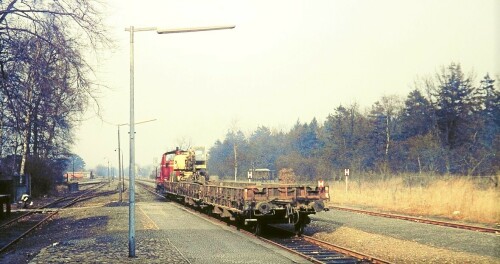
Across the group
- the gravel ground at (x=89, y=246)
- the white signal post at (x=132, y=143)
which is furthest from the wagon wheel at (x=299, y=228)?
the white signal post at (x=132, y=143)

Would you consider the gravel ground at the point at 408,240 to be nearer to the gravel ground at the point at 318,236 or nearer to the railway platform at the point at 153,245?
the gravel ground at the point at 318,236

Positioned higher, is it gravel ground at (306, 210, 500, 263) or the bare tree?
the bare tree

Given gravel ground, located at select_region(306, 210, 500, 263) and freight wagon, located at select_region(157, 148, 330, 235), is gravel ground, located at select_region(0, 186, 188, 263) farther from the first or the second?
gravel ground, located at select_region(306, 210, 500, 263)

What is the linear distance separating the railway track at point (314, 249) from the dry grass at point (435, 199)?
8.25m

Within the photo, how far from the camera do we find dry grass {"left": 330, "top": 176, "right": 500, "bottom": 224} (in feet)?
67.9

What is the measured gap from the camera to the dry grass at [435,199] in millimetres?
20703

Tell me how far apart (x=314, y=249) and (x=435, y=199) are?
13.1 metres

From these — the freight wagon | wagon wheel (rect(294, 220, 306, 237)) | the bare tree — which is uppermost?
the bare tree

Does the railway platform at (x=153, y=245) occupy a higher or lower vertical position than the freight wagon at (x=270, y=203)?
lower

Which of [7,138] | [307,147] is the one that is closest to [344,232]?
[7,138]

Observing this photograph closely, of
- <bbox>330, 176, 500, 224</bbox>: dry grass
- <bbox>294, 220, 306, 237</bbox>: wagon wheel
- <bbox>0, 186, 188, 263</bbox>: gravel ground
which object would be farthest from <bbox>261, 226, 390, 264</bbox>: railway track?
<bbox>330, 176, 500, 224</bbox>: dry grass

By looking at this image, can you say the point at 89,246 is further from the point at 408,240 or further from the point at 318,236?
the point at 408,240

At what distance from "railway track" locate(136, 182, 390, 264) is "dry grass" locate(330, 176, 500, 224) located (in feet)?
27.1

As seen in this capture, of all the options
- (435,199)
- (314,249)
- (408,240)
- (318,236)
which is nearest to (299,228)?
(318,236)
